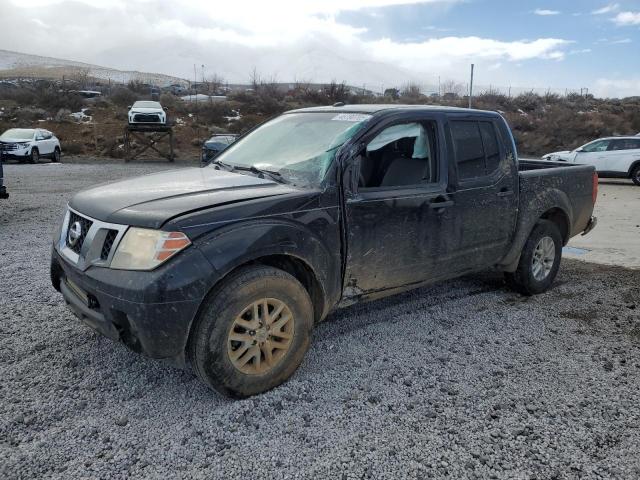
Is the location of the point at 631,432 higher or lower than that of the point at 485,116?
lower

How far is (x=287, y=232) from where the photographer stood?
3258 mm

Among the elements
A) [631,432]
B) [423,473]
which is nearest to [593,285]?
[631,432]

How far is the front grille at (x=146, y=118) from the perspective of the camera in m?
26.0

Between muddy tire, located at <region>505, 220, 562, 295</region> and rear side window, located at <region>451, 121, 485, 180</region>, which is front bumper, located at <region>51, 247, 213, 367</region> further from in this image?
muddy tire, located at <region>505, 220, 562, 295</region>

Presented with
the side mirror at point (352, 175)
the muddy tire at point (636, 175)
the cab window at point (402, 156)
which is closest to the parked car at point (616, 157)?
the muddy tire at point (636, 175)

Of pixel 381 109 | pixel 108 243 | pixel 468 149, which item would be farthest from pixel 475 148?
pixel 108 243

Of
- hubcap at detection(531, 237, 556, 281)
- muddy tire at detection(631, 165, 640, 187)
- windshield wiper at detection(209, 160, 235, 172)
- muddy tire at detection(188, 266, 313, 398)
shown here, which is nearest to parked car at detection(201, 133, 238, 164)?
windshield wiper at detection(209, 160, 235, 172)

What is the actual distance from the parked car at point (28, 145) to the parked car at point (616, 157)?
20.0 metres

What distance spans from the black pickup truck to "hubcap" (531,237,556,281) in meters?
0.24

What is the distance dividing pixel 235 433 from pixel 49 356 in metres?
1.69

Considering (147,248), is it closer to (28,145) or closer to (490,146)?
(490,146)

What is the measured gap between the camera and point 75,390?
331 cm

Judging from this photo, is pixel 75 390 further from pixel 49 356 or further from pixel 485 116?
pixel 485 116

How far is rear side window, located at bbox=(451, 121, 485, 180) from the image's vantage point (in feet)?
14.3
